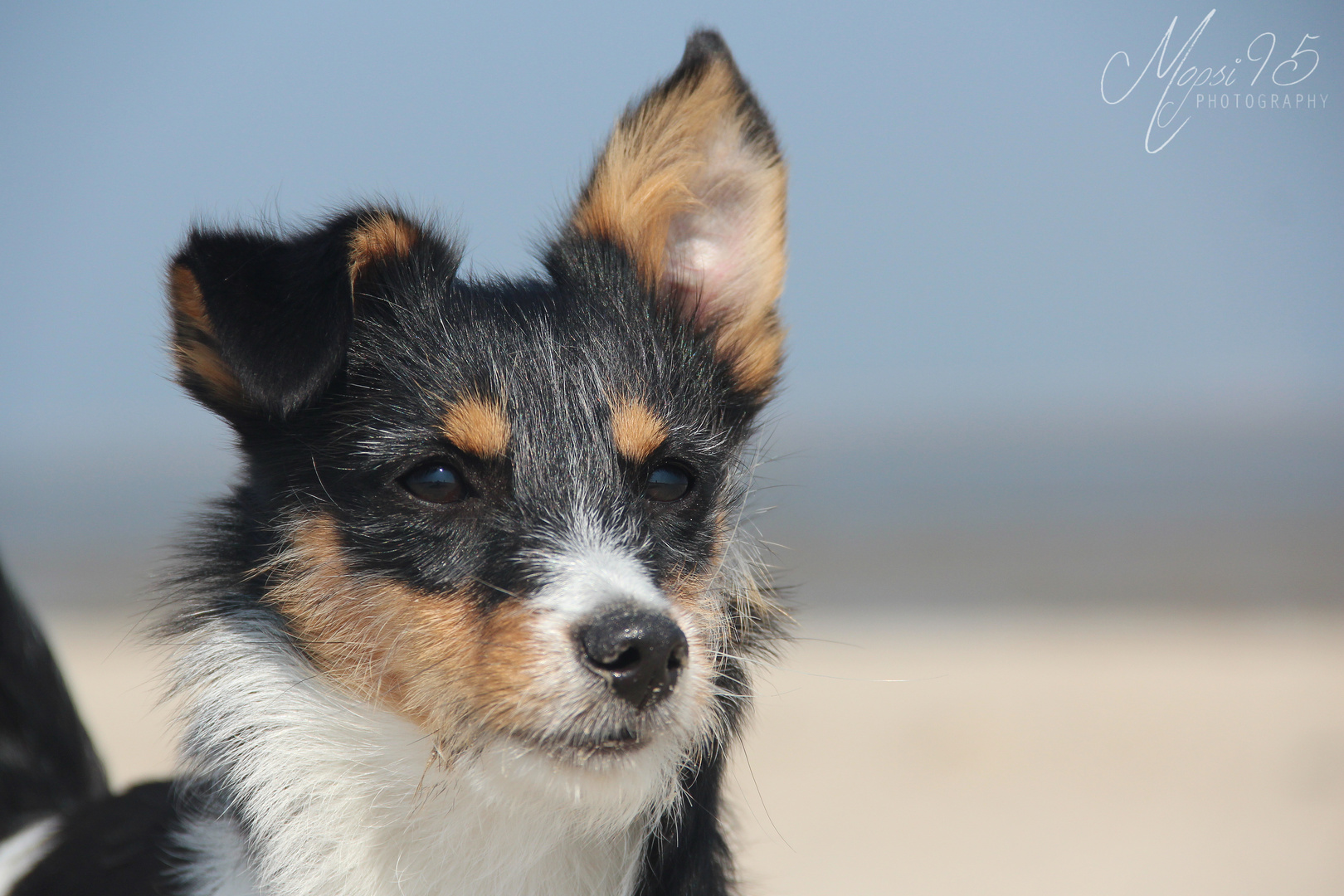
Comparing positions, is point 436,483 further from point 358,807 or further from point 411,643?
point 358,807

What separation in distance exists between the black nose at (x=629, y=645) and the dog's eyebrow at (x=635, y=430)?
0.56m

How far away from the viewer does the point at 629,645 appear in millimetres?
2191

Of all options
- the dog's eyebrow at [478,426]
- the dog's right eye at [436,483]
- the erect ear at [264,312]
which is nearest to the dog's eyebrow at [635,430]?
the dog's eyebrow at [478,426]

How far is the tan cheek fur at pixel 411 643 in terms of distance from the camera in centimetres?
226

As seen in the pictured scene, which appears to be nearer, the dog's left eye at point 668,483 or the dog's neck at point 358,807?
the dog's neck at point 358,807

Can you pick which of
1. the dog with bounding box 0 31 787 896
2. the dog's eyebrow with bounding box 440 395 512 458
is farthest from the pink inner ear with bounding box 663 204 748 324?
the dog's eyebrow with bounding box 440 395 512 458

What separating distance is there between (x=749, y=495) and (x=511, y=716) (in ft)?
3.75

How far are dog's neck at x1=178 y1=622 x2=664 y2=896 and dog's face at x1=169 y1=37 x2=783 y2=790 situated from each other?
0.10 m

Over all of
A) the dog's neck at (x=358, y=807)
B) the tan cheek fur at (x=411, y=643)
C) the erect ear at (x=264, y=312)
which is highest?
the erect ear at (x=264, y=312)

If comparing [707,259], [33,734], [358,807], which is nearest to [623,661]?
[358,807]

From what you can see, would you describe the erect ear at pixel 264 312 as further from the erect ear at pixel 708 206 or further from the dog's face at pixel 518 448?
the erect ear at pixel 708 206

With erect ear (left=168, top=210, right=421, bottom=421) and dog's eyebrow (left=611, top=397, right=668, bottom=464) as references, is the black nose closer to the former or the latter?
dog's eyebrow (left=611, top=397, right=668, bottom=464)

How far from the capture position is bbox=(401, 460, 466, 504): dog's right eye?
2500 mm

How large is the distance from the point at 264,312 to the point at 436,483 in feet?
1.79
